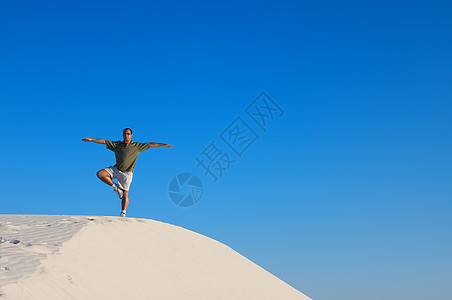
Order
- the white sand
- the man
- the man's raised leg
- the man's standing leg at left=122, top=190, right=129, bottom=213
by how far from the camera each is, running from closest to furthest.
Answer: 1. the white sand
2. the man's raised leg
3. the man
4. the man's standing leg at left=122, top=190, right=129, bottom=213

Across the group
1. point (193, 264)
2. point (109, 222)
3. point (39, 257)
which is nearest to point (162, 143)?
point (109, 222)

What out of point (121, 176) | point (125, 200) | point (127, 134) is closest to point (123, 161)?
point (121, 176)

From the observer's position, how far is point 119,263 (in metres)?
9.79

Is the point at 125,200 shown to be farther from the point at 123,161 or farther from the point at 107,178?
the point at 123,161

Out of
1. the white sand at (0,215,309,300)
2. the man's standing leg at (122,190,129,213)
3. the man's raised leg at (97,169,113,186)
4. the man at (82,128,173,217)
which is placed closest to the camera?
the white sand at (0,215,309,300)

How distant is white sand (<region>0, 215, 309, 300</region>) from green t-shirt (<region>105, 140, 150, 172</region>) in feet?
5.12

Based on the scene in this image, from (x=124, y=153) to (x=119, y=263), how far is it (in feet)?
9.18

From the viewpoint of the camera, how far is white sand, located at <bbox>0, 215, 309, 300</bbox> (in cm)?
772

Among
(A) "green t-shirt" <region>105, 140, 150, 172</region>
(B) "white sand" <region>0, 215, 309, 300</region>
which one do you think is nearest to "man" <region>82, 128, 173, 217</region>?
(A) "green t-shirt" <region>105, 140, 150, 172</region>

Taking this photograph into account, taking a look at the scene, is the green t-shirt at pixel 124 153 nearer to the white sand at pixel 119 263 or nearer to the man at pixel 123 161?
the man at pixel 123 161

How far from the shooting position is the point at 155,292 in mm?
9359

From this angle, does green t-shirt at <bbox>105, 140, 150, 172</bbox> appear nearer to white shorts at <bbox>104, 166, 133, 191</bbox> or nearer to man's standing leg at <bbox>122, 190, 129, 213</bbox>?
white shorts at <bbox>104, 166, 133, 191</bbox>

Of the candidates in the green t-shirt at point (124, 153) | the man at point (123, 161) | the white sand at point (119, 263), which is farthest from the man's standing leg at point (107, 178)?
the white sand at point (119, 263)

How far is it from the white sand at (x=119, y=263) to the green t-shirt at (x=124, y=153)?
1562mm
